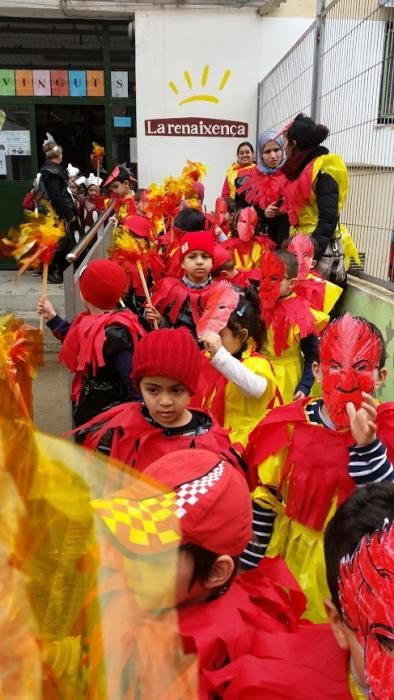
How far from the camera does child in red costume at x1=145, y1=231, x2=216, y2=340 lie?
12.4 ft

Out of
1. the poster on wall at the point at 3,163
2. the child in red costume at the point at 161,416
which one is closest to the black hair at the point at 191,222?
the child in red costume at the point at 161,416

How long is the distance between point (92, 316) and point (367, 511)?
7.14 feet

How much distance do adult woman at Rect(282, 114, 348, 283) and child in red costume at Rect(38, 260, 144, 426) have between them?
1609 millimetres

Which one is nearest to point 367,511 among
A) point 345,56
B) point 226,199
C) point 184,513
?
point 184,513

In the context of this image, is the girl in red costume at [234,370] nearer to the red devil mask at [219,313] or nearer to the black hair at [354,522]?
the red devil mask at [219,313]

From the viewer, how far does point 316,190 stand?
4.14 metres

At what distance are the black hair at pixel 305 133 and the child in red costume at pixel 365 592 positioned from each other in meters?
3.47

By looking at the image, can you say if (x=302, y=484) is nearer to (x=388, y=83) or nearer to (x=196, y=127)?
(x=388, y=83)

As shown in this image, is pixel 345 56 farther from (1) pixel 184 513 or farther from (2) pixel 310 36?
(1) pixel 184 513

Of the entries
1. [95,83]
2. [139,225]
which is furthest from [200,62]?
[139,225]

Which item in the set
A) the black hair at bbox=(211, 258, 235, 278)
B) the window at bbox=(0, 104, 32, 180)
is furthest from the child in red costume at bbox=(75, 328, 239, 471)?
the window at bbox=(0, 104, 32, 180)

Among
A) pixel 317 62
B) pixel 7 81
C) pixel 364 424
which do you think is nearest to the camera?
pixel 364 424

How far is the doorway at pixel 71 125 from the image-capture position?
9.77 m

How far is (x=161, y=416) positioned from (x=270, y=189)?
9.84 ft
